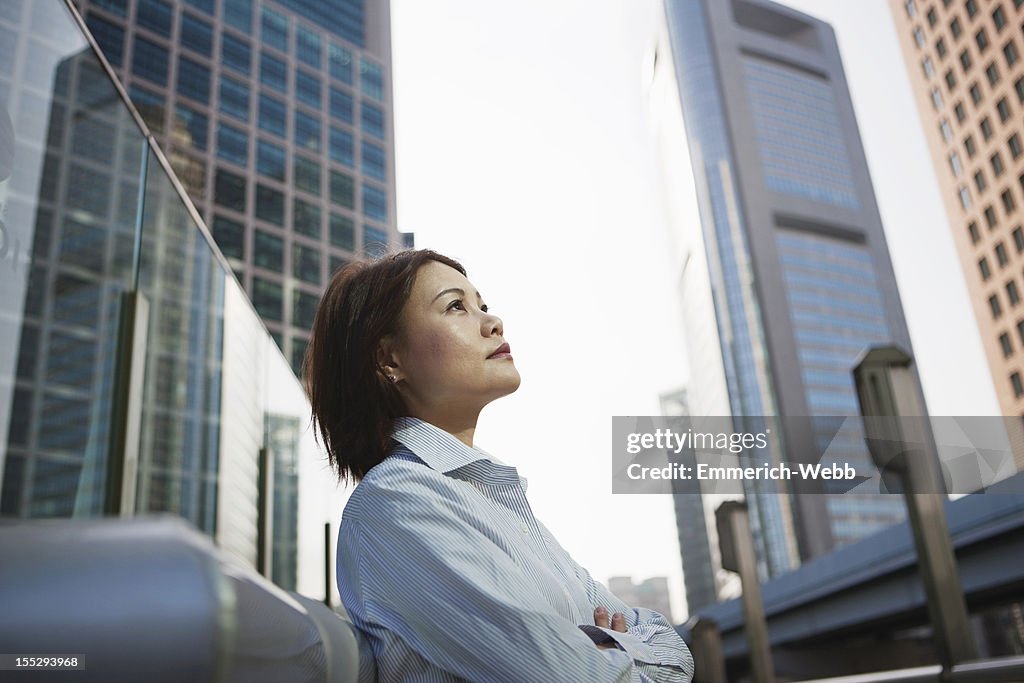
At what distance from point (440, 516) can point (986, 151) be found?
5323 centimetres

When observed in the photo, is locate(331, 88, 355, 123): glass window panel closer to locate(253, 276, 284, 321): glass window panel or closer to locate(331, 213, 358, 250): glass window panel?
locate(331, 213, 358, 250): glass window panel

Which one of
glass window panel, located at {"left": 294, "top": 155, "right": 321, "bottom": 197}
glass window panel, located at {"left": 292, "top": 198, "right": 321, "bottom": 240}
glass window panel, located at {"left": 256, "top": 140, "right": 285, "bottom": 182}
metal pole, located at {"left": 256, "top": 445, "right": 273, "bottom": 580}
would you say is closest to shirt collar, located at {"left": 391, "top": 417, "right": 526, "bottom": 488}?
metal pole, located at {"left": 256, "top": 445, "right": 273, "bottom": 580}

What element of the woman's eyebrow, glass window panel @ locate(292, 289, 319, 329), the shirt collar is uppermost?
glass window panel @ locate(292, 289, 319, 329)

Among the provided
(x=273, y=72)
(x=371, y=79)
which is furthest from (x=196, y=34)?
(x=371, y=79)

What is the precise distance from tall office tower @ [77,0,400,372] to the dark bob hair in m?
42.9

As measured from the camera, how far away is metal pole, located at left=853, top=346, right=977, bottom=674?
3006mm

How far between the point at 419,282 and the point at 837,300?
3599 inches

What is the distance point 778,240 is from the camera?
8706cm

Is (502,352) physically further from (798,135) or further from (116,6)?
(798,135)

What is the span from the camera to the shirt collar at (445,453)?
128 centimetres

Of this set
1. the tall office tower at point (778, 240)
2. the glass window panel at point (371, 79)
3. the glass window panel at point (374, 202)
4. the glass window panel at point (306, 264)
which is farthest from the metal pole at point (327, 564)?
the tall office tower at point (778, 240)

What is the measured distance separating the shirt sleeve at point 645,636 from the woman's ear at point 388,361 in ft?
1.31

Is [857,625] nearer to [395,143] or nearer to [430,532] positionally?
[430,532]

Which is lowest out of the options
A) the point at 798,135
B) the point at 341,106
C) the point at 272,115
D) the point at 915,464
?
the point at 915,464
